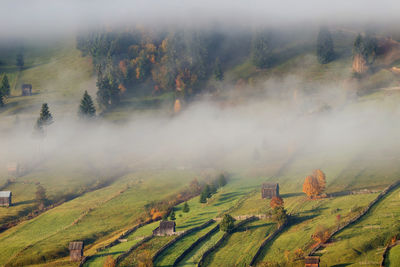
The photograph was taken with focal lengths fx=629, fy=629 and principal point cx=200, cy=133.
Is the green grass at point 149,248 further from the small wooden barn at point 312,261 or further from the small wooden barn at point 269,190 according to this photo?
the small wooden barn at point 312,261

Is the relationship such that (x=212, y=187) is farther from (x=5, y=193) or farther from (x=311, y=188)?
(x=5, y=193)

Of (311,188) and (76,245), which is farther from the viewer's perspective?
(311,188)

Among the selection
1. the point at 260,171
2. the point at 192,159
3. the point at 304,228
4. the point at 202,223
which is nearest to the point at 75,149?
the point at 192,159

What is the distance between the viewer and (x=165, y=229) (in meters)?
120

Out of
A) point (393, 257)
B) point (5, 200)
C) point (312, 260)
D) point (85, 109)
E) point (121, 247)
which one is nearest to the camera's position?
point (393, 257)

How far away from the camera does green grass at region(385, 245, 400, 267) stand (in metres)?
95.4

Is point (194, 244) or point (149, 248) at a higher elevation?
point (149, 248)

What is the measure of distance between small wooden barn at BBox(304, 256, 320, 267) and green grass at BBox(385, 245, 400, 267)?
10.4 meters

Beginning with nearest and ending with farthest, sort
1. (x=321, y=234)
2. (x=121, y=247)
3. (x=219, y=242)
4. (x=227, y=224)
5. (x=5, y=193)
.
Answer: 1. (x=321, y=234)
2. (x=219, y=242)
3. (x=121, y=247)
4. (x=227, y=224)
5. (x=5, y=193)

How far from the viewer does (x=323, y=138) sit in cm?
17438

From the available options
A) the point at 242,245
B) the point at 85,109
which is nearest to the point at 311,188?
the point at 242,245

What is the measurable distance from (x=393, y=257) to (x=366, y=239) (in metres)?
8.39

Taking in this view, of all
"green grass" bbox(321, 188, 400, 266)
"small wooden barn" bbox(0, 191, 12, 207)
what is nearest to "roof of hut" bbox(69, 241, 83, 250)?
"small wooden barn" bbox(0, 191, 12, 207)

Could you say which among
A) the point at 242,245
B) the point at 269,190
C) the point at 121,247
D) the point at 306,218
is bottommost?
the point at 242,245
